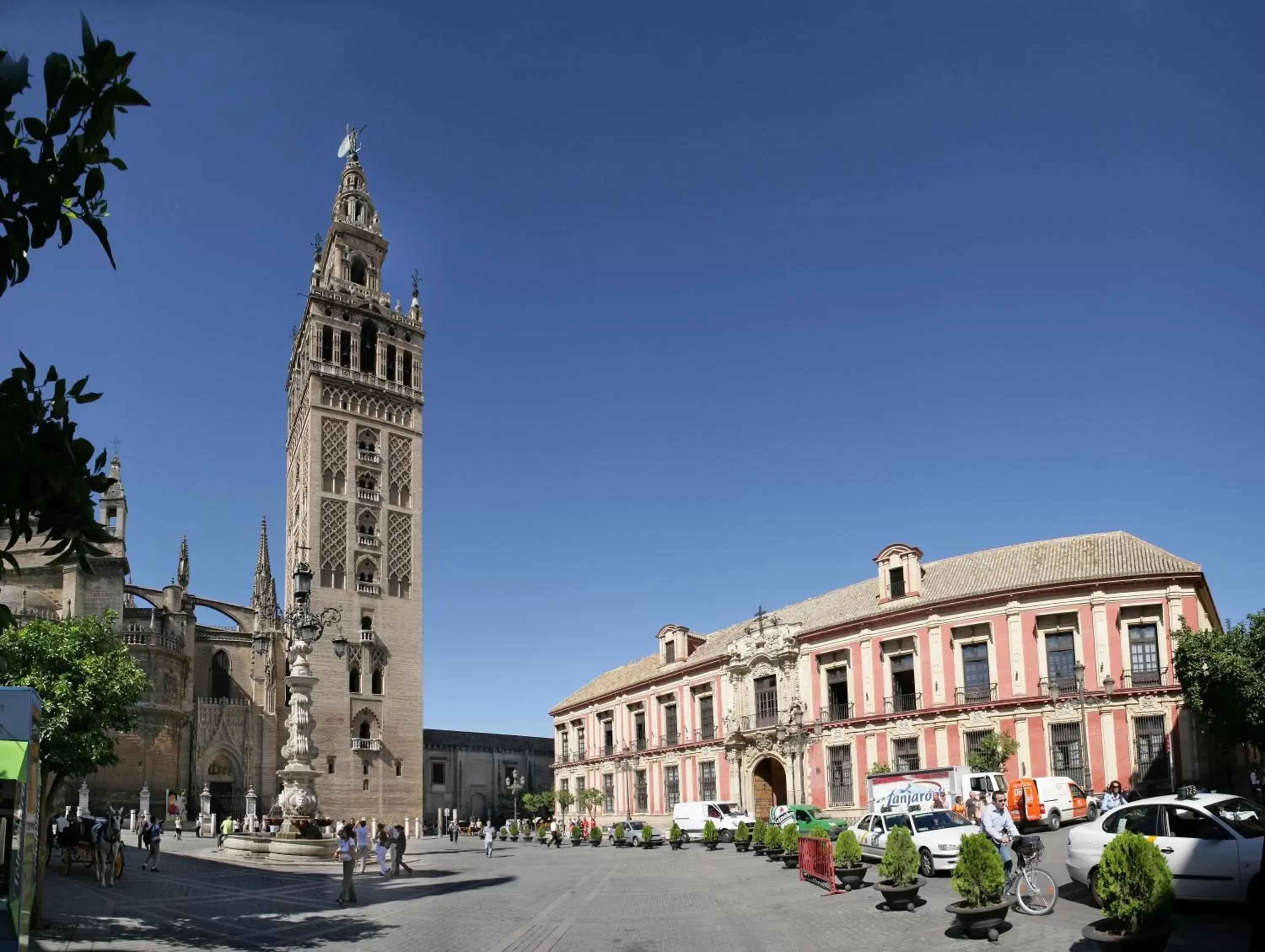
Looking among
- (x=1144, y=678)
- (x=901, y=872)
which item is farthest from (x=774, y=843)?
(x=1144, y=678)

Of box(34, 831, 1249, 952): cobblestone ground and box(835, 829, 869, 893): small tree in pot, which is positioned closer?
box(34, 831, 1249, 952): cobblestone ground

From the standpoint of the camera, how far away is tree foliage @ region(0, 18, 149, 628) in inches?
226

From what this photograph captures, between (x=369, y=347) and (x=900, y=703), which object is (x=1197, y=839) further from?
(x=369, y=347)

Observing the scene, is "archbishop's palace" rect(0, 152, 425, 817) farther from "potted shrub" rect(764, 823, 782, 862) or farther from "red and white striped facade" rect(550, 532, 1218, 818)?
"potted shrub" rect(764, 823, 782, 862)

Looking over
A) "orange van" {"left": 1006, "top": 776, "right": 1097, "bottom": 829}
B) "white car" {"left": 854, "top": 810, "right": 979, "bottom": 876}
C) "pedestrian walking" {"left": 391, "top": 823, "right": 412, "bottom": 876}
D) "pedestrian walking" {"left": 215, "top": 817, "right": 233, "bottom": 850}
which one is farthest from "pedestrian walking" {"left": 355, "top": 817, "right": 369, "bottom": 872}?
"orange van" {"left": 1006, "top": 776, "right": 1097, "bottom": 829}

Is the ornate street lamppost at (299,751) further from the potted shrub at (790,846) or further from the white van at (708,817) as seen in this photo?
the white van at (708,817)

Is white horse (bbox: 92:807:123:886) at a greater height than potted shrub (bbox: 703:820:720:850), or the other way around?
white horse (bbox: 92:807:123:886)

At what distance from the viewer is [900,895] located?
15.7 meters

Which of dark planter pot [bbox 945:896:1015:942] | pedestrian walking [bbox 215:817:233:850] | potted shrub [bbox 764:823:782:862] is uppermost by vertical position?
dark planter pot [bbox 945:896:1015:942]

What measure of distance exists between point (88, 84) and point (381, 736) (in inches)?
2085

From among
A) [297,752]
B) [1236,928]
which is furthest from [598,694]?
[1236,928]

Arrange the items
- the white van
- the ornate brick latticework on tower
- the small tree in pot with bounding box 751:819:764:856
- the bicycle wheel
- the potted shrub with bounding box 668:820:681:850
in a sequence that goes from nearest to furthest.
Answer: the bicycle wheel → the small tree in pot with bounding box 751:819:764:856 → the potted shrub with bounding box 668:820:681:850 → the white van → the ornate brick latticework on tower

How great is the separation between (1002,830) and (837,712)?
1116 inches

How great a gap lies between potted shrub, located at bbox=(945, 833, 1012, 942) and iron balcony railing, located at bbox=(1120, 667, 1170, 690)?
78.4 ft
